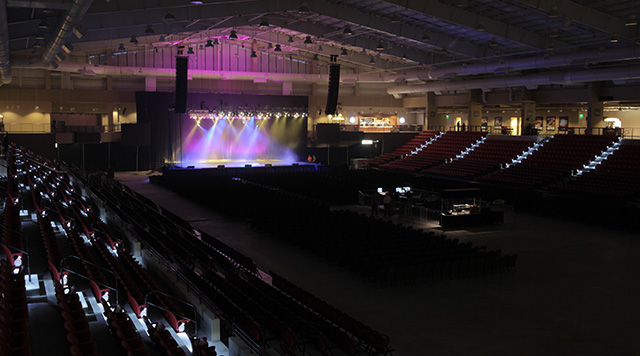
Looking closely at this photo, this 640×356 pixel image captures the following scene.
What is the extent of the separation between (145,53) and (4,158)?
71.5 feet

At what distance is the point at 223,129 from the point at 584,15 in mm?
30715

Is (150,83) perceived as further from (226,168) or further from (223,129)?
(226,168)

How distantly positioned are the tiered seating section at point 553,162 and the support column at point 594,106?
1.27 m

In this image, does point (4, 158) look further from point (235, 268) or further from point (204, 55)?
point (204, 55)

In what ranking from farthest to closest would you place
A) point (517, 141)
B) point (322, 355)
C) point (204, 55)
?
point (204, 55) < point (517, 141) < point (322, 355)

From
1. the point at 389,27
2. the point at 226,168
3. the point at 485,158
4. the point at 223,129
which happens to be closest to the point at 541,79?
the point at 485,158

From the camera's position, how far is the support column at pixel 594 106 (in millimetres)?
36844

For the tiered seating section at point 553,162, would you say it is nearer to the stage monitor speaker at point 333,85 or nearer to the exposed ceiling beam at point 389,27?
the exposed ceiling beam at point 389,27

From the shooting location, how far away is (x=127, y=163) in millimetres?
43500

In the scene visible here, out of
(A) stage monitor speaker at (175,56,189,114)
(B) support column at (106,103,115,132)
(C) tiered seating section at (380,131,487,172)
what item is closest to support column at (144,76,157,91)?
(B) support column at (106,103,115,132)

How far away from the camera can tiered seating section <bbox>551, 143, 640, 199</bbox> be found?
91.4 ft

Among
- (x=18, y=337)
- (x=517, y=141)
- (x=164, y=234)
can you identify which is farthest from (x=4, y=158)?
(x=517, y=141)

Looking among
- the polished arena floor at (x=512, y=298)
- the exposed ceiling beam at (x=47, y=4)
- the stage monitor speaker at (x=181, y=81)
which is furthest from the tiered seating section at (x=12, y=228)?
the stage monitor speaker at (x=181, y=81)

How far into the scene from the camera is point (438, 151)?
150ft
